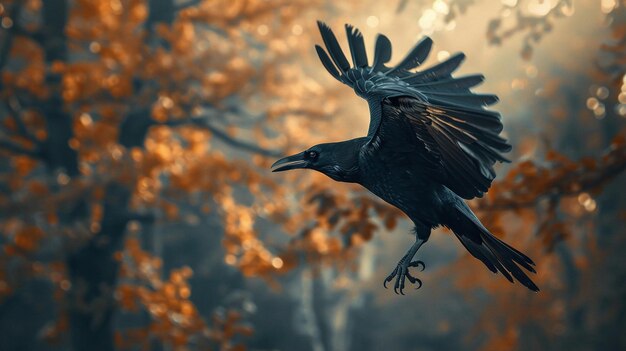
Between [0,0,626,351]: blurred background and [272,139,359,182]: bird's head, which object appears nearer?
[272,139,359,182]: bird's head

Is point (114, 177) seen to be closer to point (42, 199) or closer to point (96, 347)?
point (42, 199)

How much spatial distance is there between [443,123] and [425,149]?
0.09 meters

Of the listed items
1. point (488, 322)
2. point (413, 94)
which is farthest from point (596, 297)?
point (413, 94)

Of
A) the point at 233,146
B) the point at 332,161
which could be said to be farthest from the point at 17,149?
the point at 332,161

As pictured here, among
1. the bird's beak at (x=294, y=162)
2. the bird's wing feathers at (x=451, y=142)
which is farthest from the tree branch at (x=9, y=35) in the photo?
the bird's wing feathers at (x=451, y=142)

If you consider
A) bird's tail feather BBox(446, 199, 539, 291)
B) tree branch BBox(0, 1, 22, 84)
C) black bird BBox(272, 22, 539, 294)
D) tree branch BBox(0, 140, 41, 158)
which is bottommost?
bird's tail feather BBox(446, 199, 539, 291)

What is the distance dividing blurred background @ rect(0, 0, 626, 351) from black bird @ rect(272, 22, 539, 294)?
5.36 ft

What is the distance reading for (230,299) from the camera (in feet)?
21.1

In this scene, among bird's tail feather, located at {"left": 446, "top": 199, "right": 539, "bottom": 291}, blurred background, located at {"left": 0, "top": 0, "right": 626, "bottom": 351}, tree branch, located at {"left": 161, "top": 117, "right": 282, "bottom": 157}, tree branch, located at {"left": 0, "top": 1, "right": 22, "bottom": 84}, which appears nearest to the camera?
bird's tail feather, located at {"left": 446, "top": 199, "right": 539, "bottom": 291}

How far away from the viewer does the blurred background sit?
4.53 m

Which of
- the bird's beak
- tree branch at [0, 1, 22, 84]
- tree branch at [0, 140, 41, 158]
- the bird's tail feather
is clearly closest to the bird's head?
the bird's beak

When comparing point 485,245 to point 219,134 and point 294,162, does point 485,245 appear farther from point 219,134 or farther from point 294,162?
point 219,134

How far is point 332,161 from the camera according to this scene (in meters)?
1.89

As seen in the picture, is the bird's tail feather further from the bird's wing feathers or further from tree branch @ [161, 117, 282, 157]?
tree branch @ [161, 117, 282, 157]
